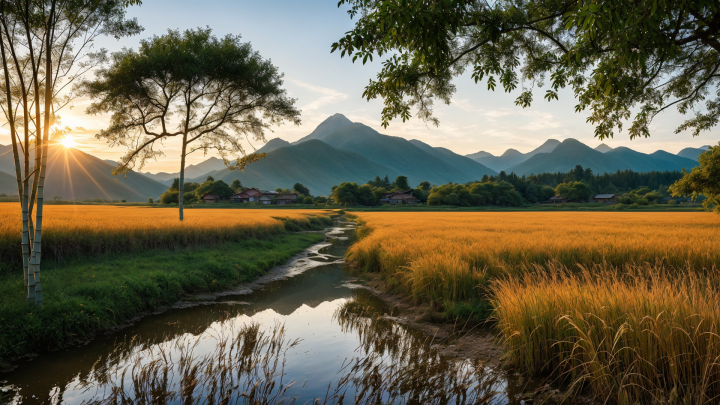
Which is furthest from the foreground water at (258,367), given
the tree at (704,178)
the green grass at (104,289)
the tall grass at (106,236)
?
the tree at (704,178)

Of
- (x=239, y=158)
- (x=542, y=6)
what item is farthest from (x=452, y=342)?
(x=239, y=158)

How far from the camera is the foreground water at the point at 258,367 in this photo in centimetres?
492

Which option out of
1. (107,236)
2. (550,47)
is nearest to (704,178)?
(550,47)

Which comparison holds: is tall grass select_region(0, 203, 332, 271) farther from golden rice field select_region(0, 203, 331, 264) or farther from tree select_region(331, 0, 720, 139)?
tree select_region(331, 0, 720, 139)

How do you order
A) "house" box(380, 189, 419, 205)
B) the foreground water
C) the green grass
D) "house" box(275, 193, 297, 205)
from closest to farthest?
the foreground water, the green grass, "house" box(275, 193, 297, 205), "house" box(380, 189, 419, 205)

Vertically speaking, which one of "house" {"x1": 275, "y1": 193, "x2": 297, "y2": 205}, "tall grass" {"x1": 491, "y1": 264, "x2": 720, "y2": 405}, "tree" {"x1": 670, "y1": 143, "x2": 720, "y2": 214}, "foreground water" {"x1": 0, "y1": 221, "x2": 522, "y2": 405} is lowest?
"foreground water" {"x1": 0, "y1": 221, "x2": 522, "y2": 405}

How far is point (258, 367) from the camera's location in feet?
18.7

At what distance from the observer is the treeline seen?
115m

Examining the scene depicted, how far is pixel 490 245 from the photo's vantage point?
42.2ft

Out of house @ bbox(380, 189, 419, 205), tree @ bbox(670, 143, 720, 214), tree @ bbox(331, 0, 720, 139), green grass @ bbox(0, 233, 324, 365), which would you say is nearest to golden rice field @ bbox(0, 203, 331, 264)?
green grass @ bbox(0, 233, 324, 365)

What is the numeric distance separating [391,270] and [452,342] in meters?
5.67

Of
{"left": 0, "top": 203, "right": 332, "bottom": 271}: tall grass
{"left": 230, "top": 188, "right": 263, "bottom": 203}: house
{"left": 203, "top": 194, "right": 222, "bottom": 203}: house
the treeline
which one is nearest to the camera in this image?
{"left": 0, "top": 203, "right": 332, "bottom": 271}: tall grass

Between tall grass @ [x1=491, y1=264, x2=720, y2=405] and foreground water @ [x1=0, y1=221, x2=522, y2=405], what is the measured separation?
906mm

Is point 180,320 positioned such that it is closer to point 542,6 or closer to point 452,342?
point 452,342
